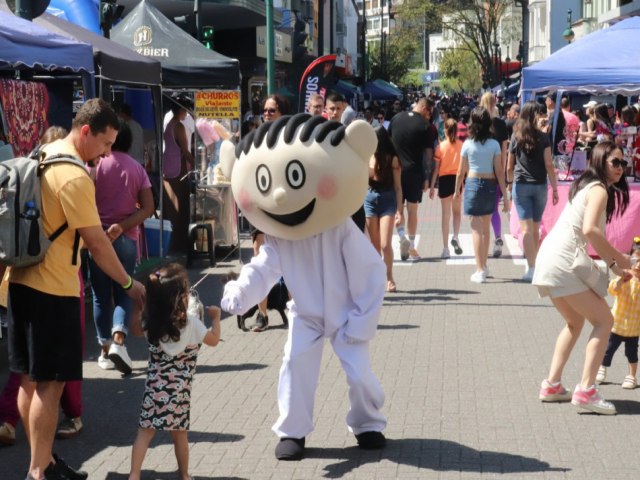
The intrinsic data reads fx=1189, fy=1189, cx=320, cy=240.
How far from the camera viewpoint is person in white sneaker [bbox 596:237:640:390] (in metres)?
7.74

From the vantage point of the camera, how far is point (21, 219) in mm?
5527

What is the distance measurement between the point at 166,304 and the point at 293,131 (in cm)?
121

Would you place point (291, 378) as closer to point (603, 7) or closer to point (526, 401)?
point (526, 401)

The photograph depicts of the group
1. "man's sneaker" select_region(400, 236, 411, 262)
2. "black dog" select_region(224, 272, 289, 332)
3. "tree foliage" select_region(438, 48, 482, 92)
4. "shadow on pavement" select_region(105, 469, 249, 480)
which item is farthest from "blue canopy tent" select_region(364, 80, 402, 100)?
"shadow on pavement" select_region(105, 469, 249, 480)

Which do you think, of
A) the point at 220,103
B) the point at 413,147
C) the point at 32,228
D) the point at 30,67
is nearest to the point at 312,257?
the point at 32,228

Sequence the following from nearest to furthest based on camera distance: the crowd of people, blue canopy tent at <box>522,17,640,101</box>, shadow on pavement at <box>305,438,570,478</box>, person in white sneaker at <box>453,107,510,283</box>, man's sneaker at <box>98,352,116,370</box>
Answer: the crowd of people
shadow on pavement at <box>305,438,570,478</box>
man's sneaker at <box>98,352,116,370</box>
person in white sneaker at <box>453,107,510,283</box>
blue canopy tent at <box>522,17,640,101</box>

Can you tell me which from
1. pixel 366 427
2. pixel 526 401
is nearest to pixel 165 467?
pixel 366 427

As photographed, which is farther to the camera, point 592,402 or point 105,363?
point 105,363

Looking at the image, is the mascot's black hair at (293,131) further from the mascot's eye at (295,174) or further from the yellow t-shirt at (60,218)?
the yellow t-shirt at (60,218)

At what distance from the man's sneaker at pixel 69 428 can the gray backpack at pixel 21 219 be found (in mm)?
1542

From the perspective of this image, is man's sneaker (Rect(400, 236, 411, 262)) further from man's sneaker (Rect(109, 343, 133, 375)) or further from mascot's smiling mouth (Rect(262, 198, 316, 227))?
mascot's smiling mouth (Rect(262, 198, 316, 227))

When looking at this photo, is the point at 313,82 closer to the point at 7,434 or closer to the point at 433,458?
the point at 7,434

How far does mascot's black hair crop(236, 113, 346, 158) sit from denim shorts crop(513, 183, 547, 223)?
21.0 ft

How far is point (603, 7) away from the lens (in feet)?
158
